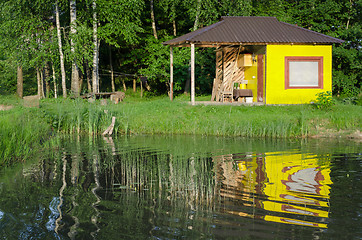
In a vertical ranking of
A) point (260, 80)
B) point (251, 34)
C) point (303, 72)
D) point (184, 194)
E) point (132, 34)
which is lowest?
point (184, 194)

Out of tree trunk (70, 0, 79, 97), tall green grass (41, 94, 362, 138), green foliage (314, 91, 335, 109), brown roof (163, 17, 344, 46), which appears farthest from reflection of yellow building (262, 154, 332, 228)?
tree trunk (70, 0, 79, 97)

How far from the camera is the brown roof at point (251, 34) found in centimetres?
1975

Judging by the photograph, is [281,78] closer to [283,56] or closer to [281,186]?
[283,56]

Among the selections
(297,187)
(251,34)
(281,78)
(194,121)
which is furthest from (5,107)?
(297,187)

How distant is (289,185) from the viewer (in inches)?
312

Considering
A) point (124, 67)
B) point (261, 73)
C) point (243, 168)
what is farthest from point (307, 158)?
point (124, 67)

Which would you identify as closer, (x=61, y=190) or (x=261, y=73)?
(x=61, y=190)

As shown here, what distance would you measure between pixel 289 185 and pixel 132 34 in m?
18.1

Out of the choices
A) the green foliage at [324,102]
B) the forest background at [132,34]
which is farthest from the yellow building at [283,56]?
the forest background at [132,34]

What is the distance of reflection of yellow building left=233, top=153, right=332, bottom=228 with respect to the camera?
628cm

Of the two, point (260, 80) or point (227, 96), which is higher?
point (260, 80)

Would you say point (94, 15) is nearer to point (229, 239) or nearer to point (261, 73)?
point (261, 73)

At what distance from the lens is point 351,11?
26.0m

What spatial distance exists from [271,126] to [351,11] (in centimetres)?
1411
